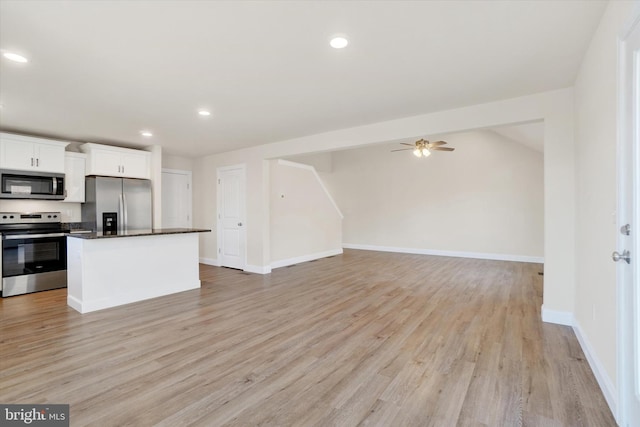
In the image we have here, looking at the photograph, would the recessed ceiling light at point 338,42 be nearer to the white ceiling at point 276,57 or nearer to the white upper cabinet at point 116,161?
the white ceiling at point 276,57

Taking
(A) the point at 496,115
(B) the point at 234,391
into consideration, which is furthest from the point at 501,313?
→ (B) the point at 234,391

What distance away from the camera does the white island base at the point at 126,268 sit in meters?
3.71

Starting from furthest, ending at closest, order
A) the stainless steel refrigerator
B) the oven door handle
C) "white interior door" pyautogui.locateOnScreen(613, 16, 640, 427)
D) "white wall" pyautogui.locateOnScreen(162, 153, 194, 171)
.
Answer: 1. "white wall" pyautogui.locateOnScreen(162, 153, 194, 171)
2. the stainless steel refrigerator
3. the oven door handle
4. "white interior door" pyautogui.locateOnScreen(613, 16, 640, 427)

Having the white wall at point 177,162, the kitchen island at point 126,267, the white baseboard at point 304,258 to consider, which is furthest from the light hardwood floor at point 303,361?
the white wall at point 177,162

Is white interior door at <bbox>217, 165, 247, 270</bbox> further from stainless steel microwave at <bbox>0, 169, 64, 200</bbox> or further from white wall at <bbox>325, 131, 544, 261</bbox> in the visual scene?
white wall at <bbox>325, 131, 544, 261</bbox>

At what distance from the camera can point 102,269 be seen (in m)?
3.81

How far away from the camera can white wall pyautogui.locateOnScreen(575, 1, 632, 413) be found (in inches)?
75.2

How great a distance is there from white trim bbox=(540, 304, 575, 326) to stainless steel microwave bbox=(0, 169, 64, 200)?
705cm

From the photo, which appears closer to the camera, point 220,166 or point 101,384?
point 101,384

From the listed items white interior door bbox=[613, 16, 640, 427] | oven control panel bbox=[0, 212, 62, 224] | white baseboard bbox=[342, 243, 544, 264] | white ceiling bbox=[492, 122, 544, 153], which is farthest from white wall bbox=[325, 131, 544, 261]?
oven control panel bbox=[0, 212, 62, 224]

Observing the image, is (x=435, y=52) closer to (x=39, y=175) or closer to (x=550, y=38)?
(x=550, y=38)

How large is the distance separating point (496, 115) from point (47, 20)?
167 inches

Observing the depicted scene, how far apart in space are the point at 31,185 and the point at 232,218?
322cm

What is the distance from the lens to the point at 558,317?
3.25m
